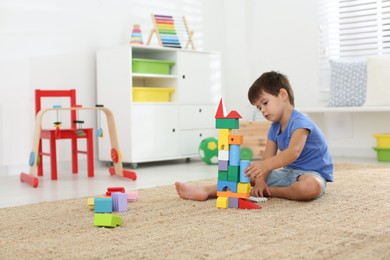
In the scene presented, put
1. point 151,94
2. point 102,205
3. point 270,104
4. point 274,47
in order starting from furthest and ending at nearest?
point 274,47, point 151,94, point 270,104, point 102,205

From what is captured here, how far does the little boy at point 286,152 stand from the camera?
200 cm

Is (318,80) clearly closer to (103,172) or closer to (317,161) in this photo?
(103,172)

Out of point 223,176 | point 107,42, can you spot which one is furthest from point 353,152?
point 223,176

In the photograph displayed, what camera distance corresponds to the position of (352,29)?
4.29m

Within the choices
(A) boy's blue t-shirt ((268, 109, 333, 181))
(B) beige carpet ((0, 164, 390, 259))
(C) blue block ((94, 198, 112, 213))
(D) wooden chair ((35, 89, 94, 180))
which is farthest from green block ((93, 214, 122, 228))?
(D) wooden chair ((35, 89, 94, 180))

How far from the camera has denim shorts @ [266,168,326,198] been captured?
6.89 ft

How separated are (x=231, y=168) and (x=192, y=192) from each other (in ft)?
0.82

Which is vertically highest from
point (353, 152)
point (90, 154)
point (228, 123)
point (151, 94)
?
point (151, 94)

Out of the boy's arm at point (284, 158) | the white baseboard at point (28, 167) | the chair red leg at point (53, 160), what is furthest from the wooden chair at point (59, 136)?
the boy's arm at point (284, 158)

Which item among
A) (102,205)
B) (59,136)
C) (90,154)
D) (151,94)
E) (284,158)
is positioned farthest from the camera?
(151,94)

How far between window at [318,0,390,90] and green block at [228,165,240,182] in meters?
2.66

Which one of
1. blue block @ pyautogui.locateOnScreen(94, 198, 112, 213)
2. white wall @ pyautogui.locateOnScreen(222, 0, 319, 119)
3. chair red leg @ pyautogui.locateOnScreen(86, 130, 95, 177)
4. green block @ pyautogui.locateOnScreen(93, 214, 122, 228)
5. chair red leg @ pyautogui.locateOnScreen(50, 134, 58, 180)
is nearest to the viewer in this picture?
green block @ pyautogui.locateOnScreen(93, 214, 122, 228)

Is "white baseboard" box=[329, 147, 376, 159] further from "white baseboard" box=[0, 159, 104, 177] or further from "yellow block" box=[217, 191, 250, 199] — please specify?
"yellow block" box=[217, 191, 250, 199]

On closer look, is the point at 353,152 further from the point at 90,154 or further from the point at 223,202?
the point at 223,202
